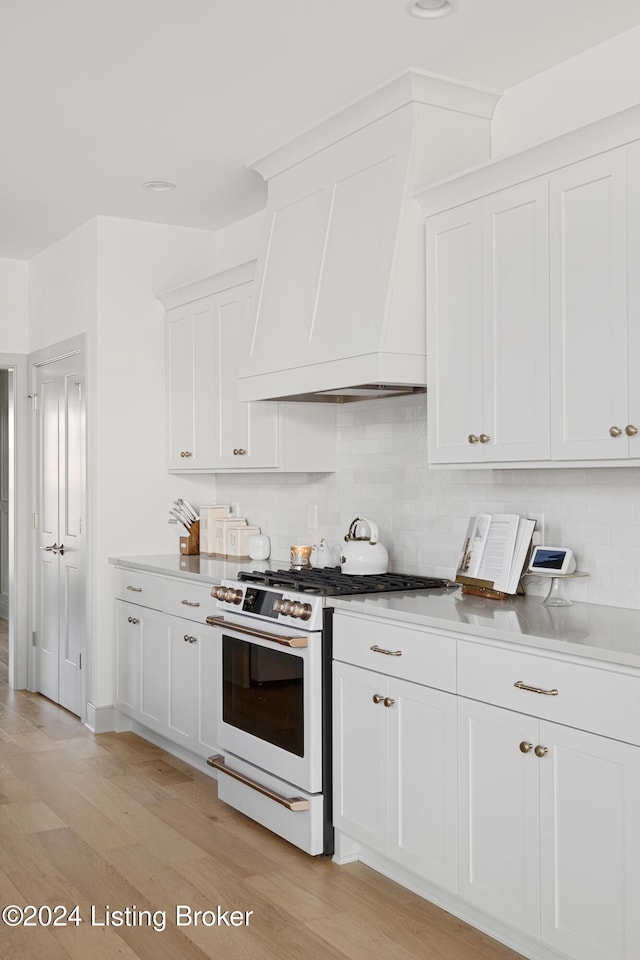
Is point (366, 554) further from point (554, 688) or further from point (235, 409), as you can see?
point (554, 688)

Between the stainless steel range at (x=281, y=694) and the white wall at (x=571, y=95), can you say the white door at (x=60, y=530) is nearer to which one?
the stainless steel range at (x=281, y=694)

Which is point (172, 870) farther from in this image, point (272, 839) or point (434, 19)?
point (434, 19)

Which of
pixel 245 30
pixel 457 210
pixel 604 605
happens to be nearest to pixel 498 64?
pixel 457 210

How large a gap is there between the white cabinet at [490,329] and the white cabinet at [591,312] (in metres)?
0.05

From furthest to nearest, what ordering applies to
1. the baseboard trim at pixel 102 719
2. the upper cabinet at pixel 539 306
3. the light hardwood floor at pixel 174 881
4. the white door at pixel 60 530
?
the white door at pixel 60 530, the baseboard trim at pixel 102 719, the light hardwood floor at pixel 174 881, the upper cabinet at pixel 539 306

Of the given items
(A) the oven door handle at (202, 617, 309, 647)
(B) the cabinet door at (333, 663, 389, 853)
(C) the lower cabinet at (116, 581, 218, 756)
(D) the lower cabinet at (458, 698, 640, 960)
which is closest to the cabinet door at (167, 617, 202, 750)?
(C) the lower cabinet at (116, 581, 218, 756)

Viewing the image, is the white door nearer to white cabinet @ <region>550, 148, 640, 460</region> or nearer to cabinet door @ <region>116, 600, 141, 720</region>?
cabinet door @ <region>116, 600, 141, 720</region>

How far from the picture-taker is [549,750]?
245cm

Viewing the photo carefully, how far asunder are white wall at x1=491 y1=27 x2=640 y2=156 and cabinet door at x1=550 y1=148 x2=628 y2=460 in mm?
203

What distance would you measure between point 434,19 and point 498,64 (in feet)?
1.35

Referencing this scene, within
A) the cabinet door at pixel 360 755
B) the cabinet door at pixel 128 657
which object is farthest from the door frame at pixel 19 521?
the cabinet door at pixel 360 755

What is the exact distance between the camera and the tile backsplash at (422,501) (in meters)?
3.05

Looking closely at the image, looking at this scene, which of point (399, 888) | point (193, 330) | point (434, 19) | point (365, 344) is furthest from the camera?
point (193, 330)

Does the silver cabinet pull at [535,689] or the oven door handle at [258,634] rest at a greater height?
the silver cabinet pull at [535,689]
